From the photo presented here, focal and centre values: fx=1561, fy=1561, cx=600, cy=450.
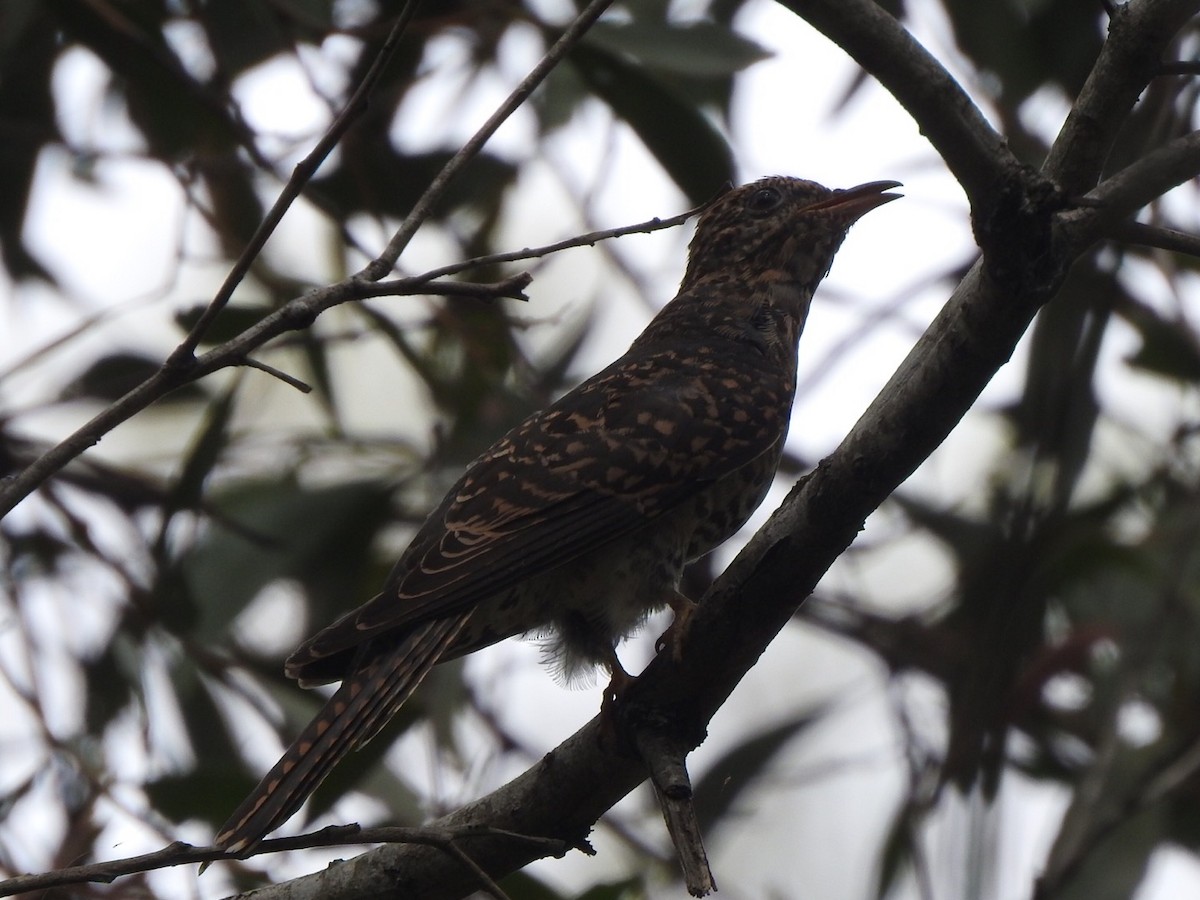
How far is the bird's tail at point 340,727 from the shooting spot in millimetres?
2701

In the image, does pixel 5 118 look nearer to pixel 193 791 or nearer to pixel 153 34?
pixel 153 34

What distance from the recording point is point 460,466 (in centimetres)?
517

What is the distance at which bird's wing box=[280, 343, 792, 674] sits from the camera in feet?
10.4

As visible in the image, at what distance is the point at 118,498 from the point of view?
16.7 ft

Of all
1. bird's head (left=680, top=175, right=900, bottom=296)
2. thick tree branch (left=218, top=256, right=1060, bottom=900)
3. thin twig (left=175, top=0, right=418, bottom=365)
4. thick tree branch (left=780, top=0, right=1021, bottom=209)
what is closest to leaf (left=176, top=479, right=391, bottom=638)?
bird's head (left=680, top=175, right=900, bottom=296)

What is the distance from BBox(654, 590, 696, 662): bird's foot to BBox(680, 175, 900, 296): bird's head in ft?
4.51

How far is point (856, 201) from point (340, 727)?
2180 millimetres

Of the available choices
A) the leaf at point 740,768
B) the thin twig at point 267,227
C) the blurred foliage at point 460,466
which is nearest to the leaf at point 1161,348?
the blurred foliage at point 460,466

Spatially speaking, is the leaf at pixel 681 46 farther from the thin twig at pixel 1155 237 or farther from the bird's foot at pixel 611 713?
the thin twig at pixel 1155 237

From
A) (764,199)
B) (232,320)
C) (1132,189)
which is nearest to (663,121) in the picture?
(764,199)

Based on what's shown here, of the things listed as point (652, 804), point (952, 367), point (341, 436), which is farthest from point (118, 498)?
point (952, 367)

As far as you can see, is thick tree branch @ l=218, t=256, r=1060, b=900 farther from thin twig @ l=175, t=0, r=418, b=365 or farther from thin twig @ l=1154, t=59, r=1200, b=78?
thin twig @ l=175, t=0, r=418, b=365

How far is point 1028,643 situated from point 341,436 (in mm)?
2563

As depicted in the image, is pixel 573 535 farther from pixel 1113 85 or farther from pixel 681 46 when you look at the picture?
pixel 681 46
